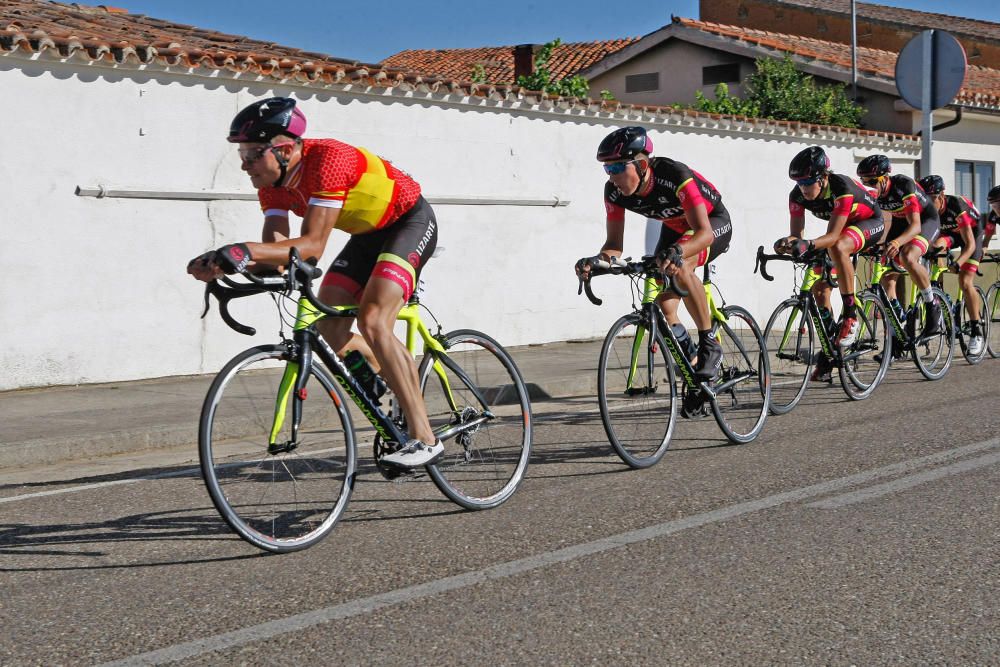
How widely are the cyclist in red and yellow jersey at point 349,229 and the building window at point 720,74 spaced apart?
78.3 ft

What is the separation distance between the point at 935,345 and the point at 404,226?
7366 millimetres

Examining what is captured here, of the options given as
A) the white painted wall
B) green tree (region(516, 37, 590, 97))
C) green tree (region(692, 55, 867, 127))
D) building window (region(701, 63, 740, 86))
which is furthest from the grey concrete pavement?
building window (region(701, 63, 740, 86))

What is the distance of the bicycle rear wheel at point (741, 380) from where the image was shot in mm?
7871

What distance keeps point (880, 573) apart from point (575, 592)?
119 cm

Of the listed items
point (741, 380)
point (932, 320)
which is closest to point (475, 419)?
point (741, 380)

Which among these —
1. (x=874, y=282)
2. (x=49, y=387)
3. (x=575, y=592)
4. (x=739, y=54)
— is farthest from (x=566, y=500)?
(x=739, y=54)

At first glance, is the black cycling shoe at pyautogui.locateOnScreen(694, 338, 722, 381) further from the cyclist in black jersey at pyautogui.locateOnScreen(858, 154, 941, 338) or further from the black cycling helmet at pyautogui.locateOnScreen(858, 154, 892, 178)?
the black cycling helmet at pyautogui.locateOnScreen(858, 154, 892, 178)

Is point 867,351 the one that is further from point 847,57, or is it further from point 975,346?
point 847,57

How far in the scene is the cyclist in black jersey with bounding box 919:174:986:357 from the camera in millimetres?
12789

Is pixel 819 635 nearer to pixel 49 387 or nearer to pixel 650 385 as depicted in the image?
pixel 650 385

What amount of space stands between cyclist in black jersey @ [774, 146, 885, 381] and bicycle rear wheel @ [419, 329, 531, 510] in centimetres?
366

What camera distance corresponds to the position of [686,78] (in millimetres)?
29297

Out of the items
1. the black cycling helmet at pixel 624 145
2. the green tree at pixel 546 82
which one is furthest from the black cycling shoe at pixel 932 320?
the green tree at pixel 546 82

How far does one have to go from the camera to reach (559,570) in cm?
489
